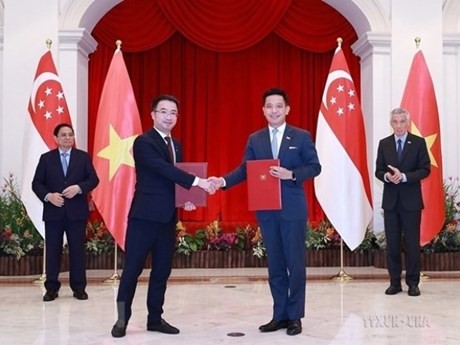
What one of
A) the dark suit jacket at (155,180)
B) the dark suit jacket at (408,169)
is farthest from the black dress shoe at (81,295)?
the dark suit jacket at (408,169)

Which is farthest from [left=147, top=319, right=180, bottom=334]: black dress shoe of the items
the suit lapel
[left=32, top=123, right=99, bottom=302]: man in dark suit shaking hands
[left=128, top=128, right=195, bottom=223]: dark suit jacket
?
[left=32, top=123, right=99, bottom=302]: man in dark suit shaking hands

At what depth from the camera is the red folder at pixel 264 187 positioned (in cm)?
357

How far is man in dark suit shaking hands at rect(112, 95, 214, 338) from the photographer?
352 cm

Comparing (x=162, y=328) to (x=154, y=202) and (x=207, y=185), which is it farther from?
(x=207, y=185)

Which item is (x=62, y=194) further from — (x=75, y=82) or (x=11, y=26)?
(x=11, y=26)

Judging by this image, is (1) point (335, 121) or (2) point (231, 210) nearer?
(1) point (335, 121)

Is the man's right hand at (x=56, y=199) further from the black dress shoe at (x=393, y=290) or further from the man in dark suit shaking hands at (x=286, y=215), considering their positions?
the black dress shoe at (x=393, y=290)

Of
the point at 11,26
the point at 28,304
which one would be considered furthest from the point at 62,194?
the point at 11,26

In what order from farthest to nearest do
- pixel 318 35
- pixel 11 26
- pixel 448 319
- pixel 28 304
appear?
pixel 318 35
pixel 11 26
pixel 28 304
pixel 448 319

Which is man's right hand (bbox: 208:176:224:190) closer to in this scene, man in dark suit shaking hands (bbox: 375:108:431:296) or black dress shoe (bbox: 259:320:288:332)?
black dress shoe (bbox: 259:320:288:332)

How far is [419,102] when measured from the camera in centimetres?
612

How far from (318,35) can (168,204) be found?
187 inches

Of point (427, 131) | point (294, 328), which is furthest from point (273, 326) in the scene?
point (427, 131)

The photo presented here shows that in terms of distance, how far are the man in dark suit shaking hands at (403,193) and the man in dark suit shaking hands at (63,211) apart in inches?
88.3
